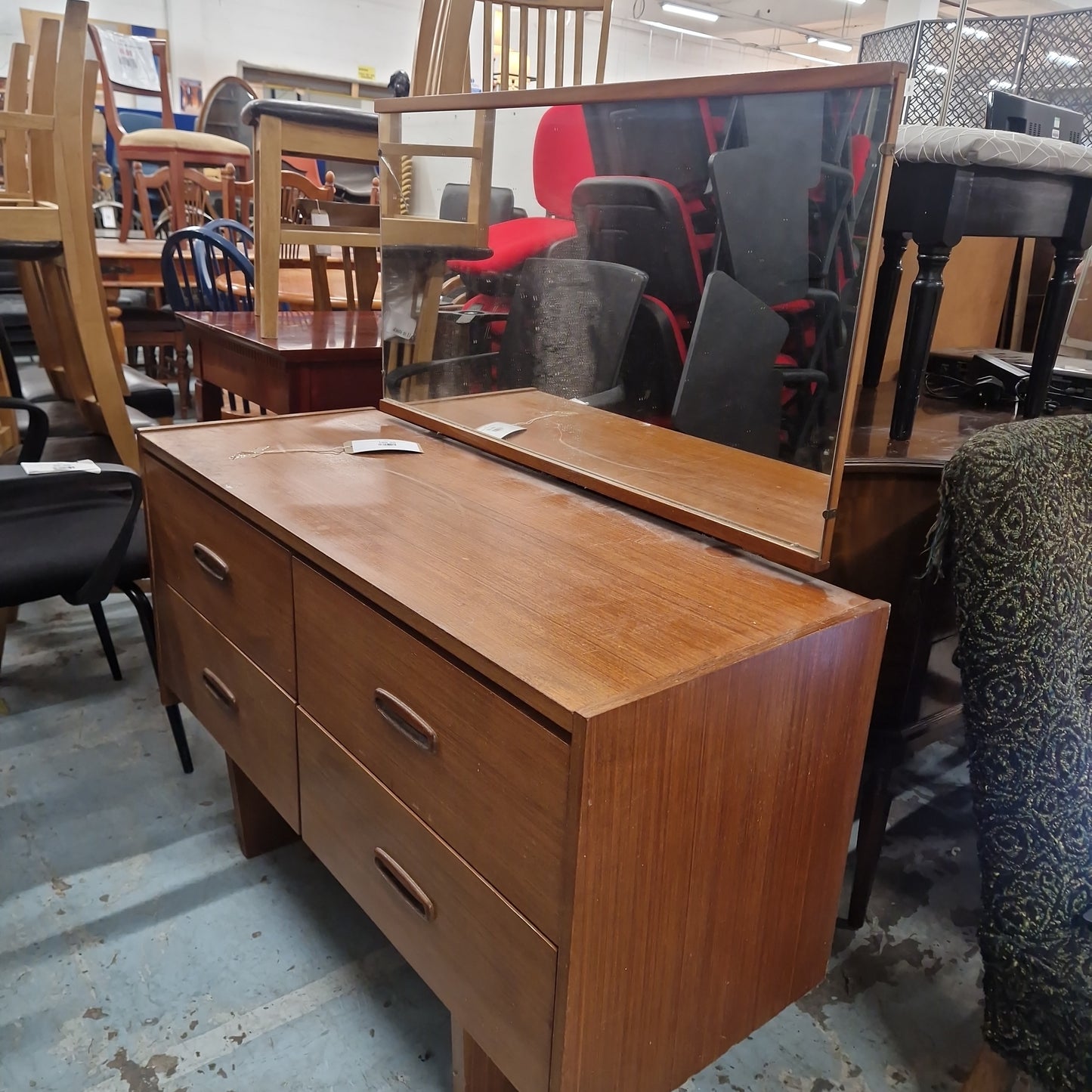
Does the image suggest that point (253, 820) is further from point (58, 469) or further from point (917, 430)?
point (917, 430)

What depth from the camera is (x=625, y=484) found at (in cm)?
101

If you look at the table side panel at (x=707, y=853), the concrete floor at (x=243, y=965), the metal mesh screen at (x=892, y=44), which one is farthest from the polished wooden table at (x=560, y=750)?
the metal mesh screen at (x=892, y=44)

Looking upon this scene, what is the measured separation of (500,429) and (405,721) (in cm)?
53

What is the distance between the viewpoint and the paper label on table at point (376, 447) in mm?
1175

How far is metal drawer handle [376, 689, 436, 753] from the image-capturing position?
747 millimetres

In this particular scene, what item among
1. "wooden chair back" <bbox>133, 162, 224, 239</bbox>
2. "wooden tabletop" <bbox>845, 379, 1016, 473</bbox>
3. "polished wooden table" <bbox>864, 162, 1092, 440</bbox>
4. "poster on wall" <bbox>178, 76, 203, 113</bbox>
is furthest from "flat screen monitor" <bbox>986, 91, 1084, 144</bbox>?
"poster on wall" <bbox>178, 76, 203, 113</bbox>

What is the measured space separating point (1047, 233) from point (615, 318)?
61cm

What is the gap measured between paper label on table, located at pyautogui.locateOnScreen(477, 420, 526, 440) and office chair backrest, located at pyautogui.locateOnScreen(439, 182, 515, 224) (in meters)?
0.27

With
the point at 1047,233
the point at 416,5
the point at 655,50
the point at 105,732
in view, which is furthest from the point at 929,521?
the point at 655,50

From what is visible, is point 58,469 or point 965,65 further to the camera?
point 965,65

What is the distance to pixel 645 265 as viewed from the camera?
1.00 meters

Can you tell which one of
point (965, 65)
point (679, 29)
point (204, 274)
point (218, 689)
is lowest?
point (218, 689)

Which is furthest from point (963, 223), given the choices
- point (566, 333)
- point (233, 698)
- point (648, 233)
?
point (233, 698)

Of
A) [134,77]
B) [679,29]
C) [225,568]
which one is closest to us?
[225,568]
